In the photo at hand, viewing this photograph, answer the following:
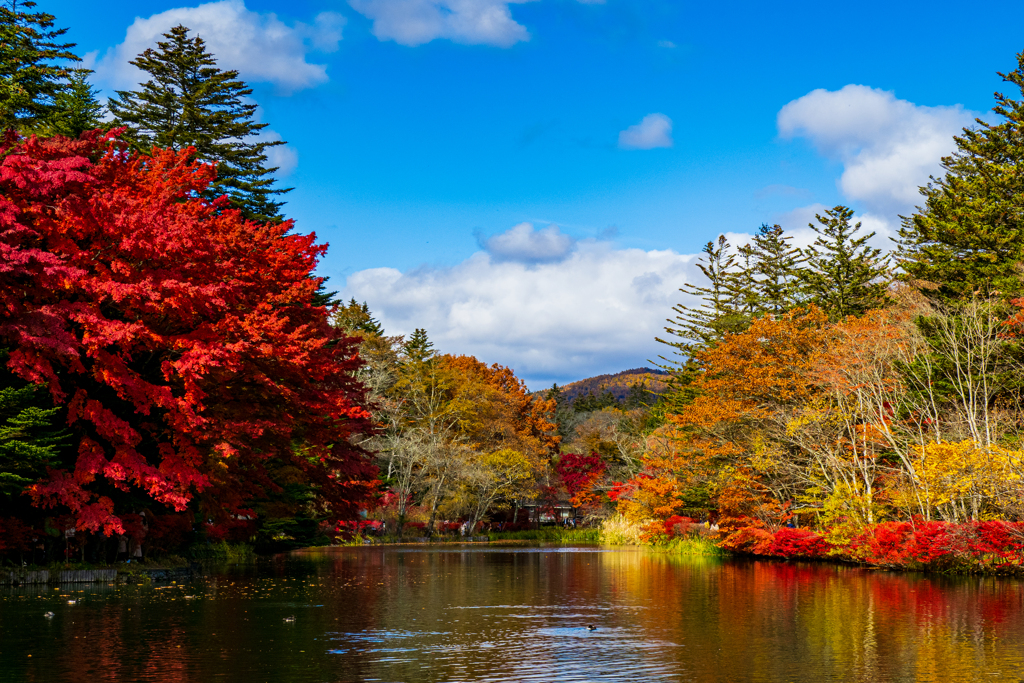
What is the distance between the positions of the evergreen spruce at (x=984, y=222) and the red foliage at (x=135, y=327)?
2743 cm

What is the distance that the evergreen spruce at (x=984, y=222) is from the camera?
3856 cm

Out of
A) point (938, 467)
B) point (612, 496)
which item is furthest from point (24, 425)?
point (612, 496)

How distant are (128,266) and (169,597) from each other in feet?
24.8

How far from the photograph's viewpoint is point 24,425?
2073cm

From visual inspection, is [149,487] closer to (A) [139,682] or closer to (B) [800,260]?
(A) [139,682]

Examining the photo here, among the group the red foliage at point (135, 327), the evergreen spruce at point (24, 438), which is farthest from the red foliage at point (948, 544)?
the evergreen spruce at point (24, 438)

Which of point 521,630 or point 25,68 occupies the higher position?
point 25,68

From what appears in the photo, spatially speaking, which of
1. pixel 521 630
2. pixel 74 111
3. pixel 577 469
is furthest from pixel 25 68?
pixel 577 469

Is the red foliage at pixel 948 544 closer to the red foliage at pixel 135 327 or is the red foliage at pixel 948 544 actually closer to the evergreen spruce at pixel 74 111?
the red foliage at pixel 135 327

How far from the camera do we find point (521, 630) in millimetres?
15594

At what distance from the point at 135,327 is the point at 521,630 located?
36.7 ft

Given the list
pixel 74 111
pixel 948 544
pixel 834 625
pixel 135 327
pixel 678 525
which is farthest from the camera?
pixel 678 525

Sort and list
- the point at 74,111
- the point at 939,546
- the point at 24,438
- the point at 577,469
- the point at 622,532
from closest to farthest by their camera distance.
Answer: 1. the point at 24,438
2. the point at 939,546
3. the point at 74,111
4. the point at 622,532
5. the point at 577,469

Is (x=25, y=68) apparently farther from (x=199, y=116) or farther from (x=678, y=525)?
(x=678, y=525)
